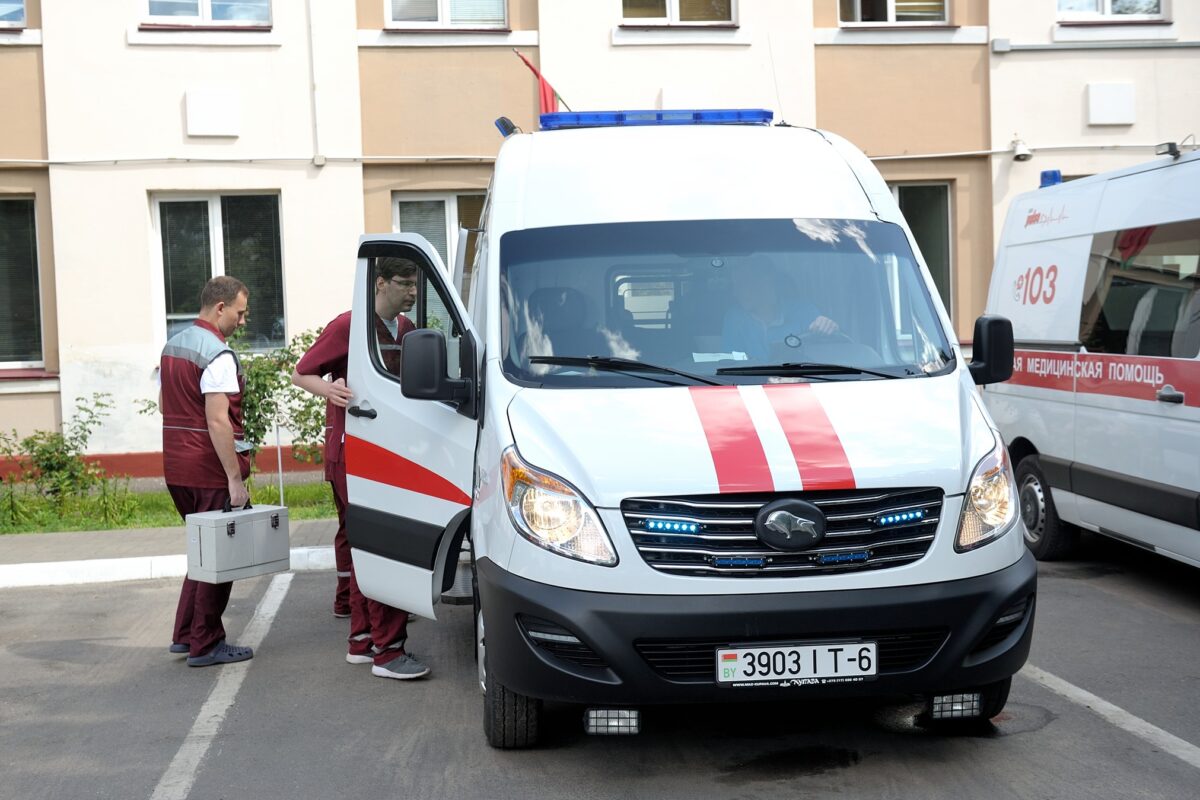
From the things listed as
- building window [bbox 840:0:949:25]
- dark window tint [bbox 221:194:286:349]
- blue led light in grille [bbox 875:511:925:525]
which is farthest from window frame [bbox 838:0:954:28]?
blue led light in grille [bbox 875:511:925:525]

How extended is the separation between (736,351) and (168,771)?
2.63 m

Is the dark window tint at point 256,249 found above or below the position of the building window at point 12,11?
below

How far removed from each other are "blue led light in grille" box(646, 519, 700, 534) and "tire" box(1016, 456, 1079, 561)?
4770 mm

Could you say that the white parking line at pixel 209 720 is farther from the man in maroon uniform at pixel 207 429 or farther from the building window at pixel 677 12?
the building window at pixel 677 12

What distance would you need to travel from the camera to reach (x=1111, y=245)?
7.76m

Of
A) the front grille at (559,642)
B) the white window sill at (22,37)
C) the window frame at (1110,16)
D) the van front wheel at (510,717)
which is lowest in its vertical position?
the van front wheel at (510,717)

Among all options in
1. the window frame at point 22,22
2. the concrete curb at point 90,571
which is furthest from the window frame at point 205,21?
the concrete curb at point 90,571

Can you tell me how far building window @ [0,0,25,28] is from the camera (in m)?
13.8

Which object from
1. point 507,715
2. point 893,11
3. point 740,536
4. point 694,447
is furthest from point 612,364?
point 893,11

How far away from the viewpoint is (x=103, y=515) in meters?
11.2

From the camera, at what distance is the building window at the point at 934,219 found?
15.1m

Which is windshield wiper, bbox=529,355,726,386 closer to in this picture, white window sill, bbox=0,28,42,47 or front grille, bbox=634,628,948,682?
front grille, bbox=634,628,948,682

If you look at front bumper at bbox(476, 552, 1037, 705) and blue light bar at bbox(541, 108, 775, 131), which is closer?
front bumper at bbox(476, 552, 1037, 705)

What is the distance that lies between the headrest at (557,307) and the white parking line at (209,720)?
2.12 meters
